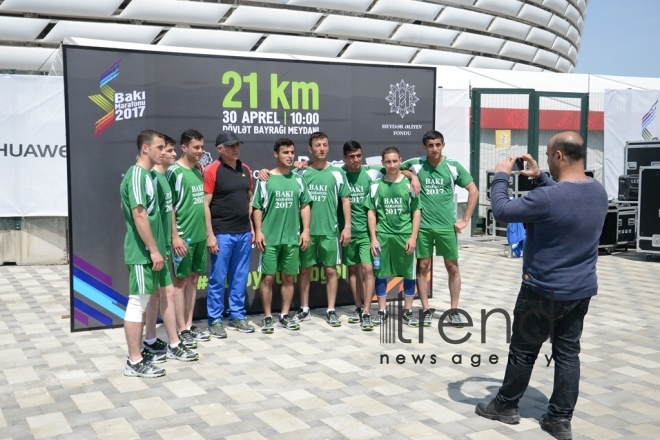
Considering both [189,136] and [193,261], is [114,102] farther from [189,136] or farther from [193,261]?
[193,261]

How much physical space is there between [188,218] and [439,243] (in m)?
2.62

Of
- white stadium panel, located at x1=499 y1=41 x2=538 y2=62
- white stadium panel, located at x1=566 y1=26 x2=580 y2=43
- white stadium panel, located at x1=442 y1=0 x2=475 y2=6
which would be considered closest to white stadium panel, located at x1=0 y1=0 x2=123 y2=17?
white stadium panel, located at x1=442 y1=0 x2=475 y2=6

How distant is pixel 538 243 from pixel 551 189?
35cm

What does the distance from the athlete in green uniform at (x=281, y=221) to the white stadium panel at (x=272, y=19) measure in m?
20.7

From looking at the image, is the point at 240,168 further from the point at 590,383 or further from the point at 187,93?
the point at 590,383

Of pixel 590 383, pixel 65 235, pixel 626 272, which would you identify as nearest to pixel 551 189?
pixel 590 383

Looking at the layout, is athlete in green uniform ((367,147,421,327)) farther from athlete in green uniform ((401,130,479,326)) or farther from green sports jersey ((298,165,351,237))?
green sports jersey ((298,165,351,237))

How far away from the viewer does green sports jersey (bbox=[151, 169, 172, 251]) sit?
19.0 ft

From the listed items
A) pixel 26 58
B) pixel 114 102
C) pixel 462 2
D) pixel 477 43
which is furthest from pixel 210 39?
pixel 114 102

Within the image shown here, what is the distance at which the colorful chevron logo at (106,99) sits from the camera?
686cm

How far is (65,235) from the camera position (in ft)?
37.9

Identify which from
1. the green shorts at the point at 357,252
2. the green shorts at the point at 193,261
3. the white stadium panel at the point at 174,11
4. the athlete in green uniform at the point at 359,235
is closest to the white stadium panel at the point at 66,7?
the white stadium panel at the point at 174,11

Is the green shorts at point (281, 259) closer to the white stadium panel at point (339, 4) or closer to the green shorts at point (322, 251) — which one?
the green shorts at point (322, 251)

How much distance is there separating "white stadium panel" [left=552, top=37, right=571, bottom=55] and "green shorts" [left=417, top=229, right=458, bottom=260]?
1490 inches
